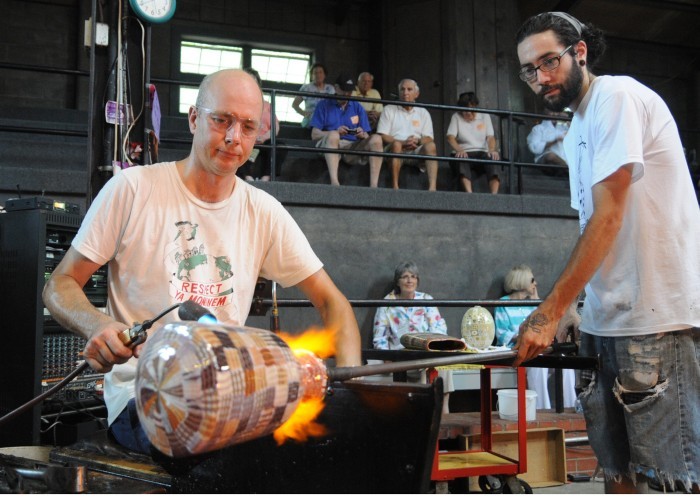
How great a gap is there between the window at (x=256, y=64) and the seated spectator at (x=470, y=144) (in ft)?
10.1

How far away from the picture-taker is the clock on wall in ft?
12.4

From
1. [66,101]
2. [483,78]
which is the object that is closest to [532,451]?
[483,78]

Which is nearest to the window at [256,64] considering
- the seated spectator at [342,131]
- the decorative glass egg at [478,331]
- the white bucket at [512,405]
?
the seated spectator at [342,131]

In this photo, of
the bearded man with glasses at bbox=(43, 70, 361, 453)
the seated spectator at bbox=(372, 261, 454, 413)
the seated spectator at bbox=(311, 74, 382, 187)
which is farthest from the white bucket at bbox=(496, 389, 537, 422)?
the seated spectator at bbox=(311, 74, 382, 187)

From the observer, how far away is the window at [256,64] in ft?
33.7

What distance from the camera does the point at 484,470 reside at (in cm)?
347

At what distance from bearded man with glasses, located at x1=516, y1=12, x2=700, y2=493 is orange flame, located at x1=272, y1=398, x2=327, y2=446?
0.65m

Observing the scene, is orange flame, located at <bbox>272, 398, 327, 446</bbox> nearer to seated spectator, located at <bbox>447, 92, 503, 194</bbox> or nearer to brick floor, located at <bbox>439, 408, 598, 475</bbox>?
brick floor, located at <bbox>439, 408, 598, 475</bbox>

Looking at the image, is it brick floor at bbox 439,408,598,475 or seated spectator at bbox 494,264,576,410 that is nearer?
brick floor at bbox 439,408,598,475

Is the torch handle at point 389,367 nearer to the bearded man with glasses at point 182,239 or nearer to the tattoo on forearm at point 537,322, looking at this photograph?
the tattoo on forearm at point 537,322

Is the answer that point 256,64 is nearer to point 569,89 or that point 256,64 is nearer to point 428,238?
point 428,238

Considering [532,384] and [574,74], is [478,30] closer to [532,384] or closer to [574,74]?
[532,384]

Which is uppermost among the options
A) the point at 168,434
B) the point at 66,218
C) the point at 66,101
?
the point at 66,101

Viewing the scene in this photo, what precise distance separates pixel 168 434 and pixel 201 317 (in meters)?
0.25
